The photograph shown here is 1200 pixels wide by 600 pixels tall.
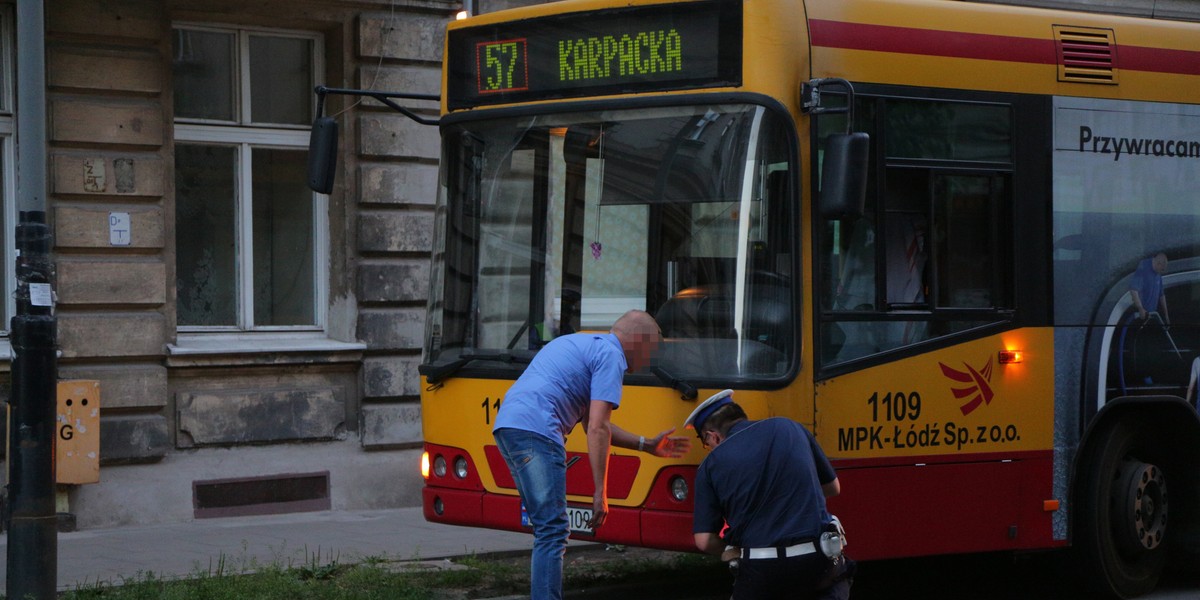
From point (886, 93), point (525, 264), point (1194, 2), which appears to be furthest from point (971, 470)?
point (1194, 2)

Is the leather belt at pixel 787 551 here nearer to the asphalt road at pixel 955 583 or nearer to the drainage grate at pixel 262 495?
the asphalt road at pixel 955 583

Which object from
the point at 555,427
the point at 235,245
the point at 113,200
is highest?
the point at 113,200

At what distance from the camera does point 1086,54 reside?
8047mm

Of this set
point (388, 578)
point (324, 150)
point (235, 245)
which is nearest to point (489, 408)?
point (388, 578)

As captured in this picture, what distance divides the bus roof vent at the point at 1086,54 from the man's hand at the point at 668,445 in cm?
288

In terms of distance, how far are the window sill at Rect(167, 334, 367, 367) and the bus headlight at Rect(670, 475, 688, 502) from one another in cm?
559

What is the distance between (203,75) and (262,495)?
10.9 feet

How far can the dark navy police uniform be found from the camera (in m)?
5.31

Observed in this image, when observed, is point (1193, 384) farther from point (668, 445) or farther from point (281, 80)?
point (281, 80)

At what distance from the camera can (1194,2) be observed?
55.6 ft

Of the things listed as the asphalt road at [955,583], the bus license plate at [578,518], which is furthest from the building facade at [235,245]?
the bus license plate at [578,518]

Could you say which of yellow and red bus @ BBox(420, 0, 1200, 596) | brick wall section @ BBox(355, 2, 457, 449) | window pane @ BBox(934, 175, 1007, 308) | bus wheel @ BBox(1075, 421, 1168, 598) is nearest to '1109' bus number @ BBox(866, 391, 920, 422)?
yellow and red bus @ BBox(420, 0, 1200, 596)

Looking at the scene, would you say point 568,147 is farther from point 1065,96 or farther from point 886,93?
point 1065,96

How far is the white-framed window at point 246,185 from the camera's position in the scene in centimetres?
1202
